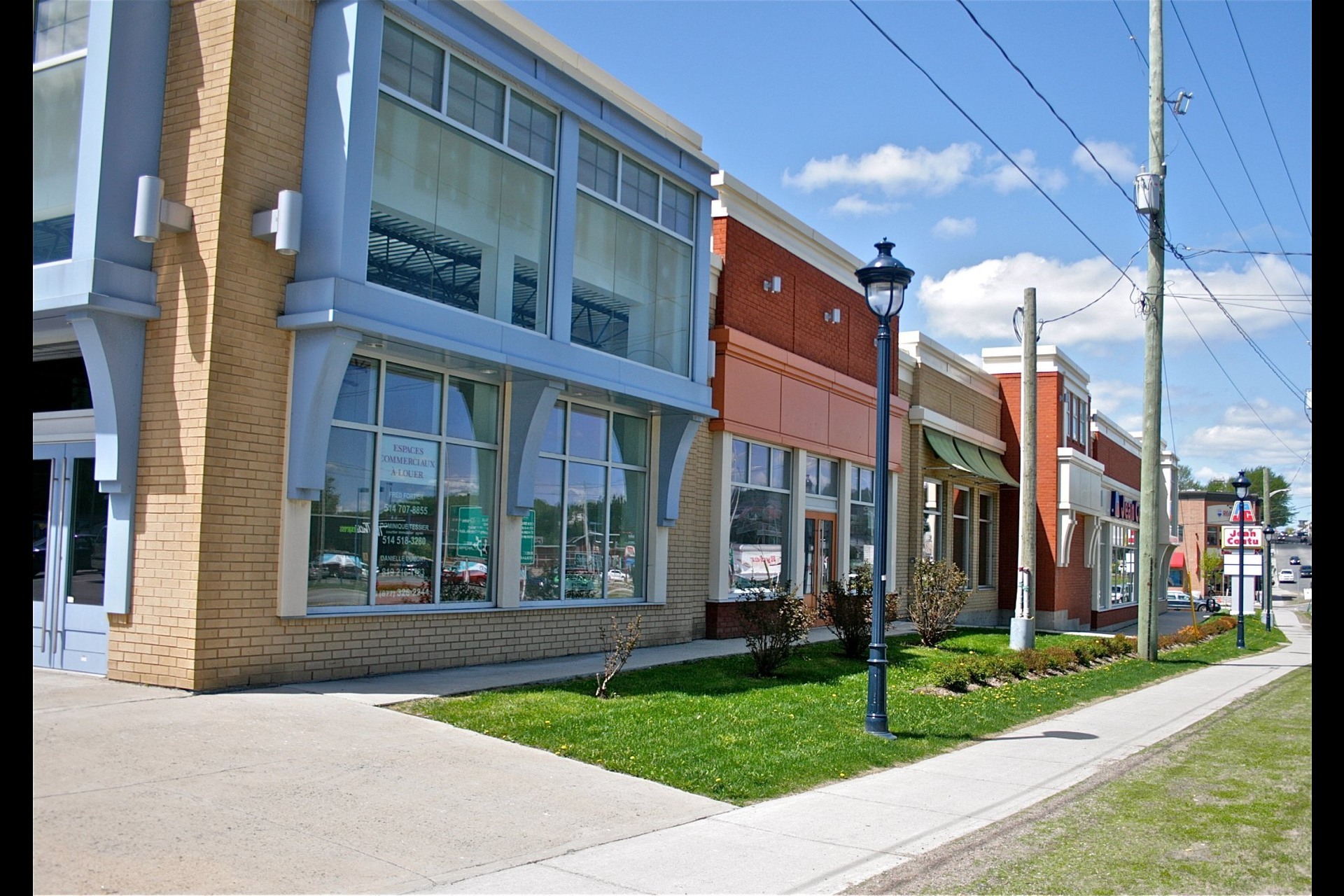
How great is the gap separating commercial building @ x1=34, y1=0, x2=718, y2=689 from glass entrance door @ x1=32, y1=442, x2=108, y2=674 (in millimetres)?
34

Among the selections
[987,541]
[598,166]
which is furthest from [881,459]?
[987,541]

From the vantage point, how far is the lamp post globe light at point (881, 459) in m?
10.3

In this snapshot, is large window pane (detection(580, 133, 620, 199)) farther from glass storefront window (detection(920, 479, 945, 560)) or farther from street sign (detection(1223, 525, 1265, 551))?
street sign (detection(1223, 525, 1265, 551))

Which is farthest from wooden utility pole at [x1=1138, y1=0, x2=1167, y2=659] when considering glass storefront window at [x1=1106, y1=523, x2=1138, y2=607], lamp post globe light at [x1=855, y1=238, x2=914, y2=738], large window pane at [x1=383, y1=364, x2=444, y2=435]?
glass storefront window at [x1=1106, y1=523, x2=1138, y2=607]

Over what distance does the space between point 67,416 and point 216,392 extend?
6.99ft

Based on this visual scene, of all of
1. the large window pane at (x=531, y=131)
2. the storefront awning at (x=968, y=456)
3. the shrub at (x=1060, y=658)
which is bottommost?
the shrub at (x=1060, y=658)

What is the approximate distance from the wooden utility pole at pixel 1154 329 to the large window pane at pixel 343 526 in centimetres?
1515

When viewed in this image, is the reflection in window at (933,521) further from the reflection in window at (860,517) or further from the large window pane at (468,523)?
the large window pane at (468,523)

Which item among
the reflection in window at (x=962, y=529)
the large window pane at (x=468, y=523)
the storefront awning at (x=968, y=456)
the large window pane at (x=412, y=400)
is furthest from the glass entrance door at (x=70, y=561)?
the reflection in window at (x=962, y=529)

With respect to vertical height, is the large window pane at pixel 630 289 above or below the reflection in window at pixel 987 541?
above

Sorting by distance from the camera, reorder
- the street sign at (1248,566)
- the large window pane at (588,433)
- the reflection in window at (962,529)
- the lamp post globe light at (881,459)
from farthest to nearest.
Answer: the street sign at (1248,566) → the reflection in window at (962,529) → the large window pane at (588,433) → the lamp post globe light at (881,459)

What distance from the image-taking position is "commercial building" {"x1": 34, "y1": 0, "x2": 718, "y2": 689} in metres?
10.0

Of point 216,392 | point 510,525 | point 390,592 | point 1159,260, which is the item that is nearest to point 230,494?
point 216,392

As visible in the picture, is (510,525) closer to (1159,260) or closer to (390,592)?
(390,592)
